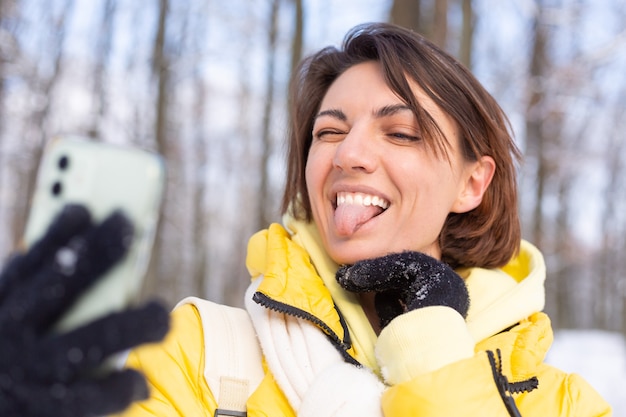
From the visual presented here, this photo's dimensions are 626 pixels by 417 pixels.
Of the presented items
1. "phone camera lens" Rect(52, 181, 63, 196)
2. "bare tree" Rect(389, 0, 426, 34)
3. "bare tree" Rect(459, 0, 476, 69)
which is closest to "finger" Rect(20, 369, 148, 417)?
"phone camera lens" Rect(52, 181, 63, 196)

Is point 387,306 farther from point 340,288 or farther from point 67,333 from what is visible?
point 67,333

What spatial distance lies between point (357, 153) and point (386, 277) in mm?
383

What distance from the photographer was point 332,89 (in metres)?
2.05

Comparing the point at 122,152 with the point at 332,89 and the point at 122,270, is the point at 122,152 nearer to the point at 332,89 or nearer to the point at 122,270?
the point at 122,270

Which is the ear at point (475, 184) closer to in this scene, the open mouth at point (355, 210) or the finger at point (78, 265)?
the open mouth at point (355, 210)

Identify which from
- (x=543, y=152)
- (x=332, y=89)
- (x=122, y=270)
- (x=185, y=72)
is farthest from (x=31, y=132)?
(x=122, y=270)

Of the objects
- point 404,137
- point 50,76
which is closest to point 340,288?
point 404,137

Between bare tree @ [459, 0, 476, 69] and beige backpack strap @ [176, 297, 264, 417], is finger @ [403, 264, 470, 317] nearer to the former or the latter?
beige backpack strap @ [176, 297, 264, 417]

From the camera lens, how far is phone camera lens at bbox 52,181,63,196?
952 millimetres

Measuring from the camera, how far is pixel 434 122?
6.10 ft

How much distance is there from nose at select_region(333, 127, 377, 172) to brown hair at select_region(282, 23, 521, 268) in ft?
A: 0.57

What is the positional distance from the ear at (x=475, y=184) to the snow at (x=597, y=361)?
6.67m

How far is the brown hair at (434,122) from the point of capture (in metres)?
1.90

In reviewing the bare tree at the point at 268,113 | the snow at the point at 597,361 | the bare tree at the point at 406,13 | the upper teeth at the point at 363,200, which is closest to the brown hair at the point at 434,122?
the upper teeth at the point at 363,200
